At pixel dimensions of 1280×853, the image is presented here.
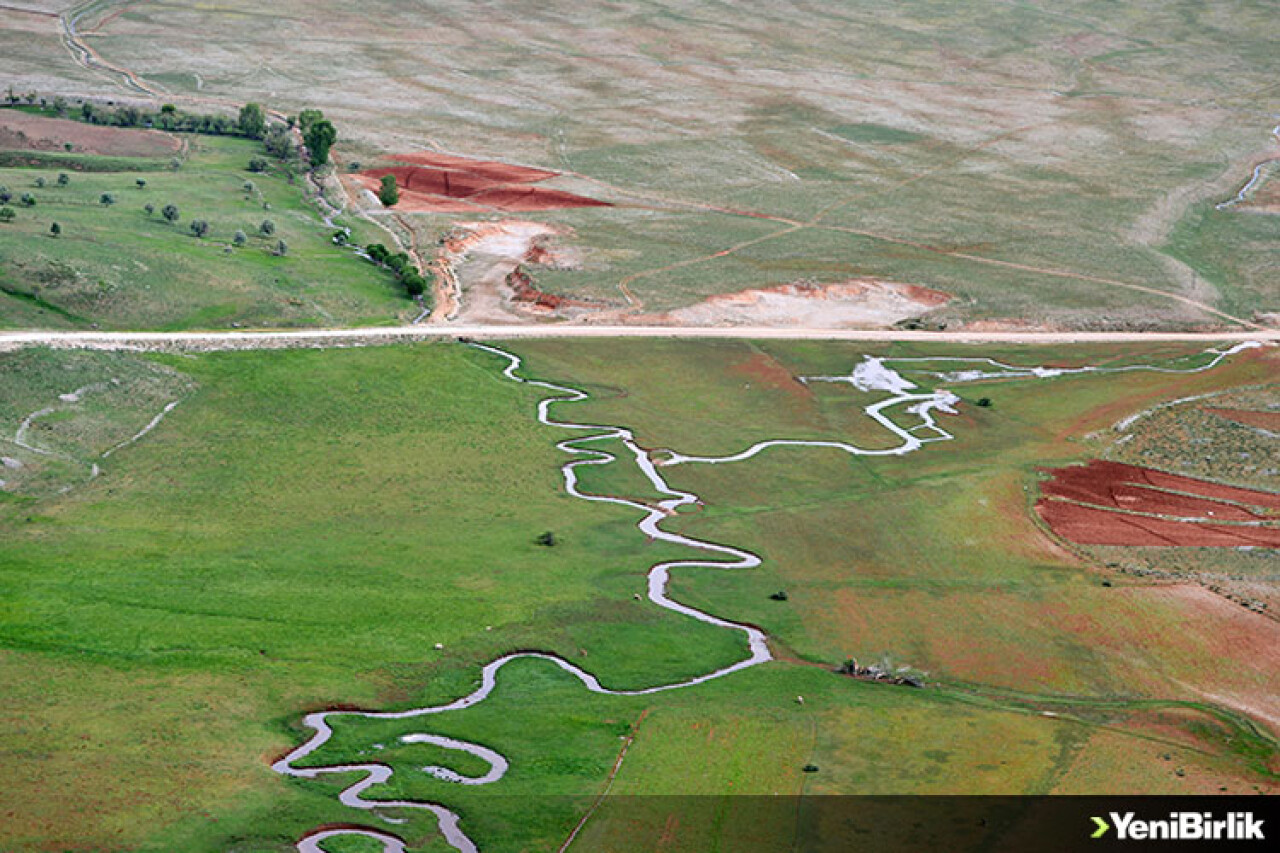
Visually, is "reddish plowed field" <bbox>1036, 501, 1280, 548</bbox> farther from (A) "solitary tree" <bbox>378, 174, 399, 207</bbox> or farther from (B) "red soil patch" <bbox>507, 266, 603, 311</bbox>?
(A) "solitary tree" <bbox>378, 174, 399, 207</bbox>

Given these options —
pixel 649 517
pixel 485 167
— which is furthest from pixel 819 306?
pixel 485 167

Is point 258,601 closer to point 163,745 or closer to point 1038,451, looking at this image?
point 163,745

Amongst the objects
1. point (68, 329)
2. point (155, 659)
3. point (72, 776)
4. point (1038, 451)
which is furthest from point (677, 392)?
point (72, 776)

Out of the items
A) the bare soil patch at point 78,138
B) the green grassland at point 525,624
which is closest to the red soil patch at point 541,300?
the green grassland at point 525,624

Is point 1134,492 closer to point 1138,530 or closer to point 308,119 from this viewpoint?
point 1138,530

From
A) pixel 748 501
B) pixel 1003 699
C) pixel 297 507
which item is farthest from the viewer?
pixel 748 501

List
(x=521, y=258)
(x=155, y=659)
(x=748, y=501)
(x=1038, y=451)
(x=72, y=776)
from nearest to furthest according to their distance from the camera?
(x=72, y=776) < (x=155, y=659) < (x=748, y=501) < (x=1038, y=451) < (x=521, y=258)
